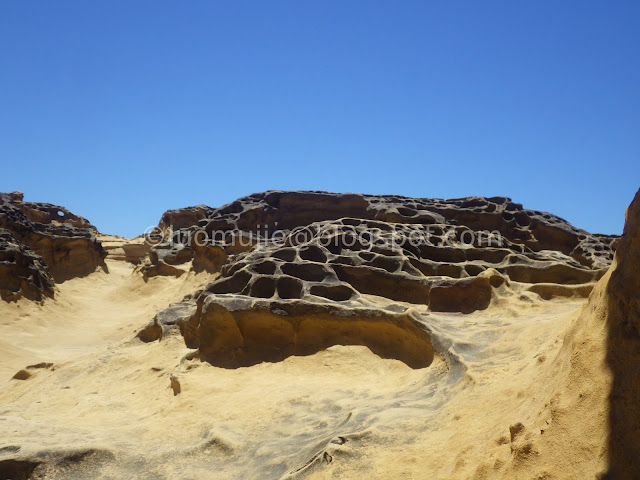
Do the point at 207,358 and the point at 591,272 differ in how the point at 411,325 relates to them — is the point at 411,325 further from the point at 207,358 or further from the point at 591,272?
the point at 591,272

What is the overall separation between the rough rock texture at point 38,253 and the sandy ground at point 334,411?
491cm

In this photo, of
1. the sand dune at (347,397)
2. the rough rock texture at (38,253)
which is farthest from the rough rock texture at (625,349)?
the rough rock texture at (38,253)

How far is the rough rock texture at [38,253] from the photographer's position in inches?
437

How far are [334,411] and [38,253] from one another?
13892 millimetres

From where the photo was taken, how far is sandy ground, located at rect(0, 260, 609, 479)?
91.4 inches

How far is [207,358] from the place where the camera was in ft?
18.2

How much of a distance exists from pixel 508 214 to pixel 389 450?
40.9 ft

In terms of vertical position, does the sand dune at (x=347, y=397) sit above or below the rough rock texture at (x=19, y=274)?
below

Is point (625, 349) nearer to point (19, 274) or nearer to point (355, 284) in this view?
point (355, 284)

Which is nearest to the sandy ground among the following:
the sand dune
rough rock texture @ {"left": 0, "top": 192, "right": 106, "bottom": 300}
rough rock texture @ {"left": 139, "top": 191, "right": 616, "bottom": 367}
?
the sand dune

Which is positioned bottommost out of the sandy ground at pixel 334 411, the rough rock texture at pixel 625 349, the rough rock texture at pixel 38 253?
the sandy ground at pixel 334 411

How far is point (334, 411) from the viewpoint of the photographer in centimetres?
380

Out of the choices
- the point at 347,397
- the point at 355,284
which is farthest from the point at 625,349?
the point at 355,284

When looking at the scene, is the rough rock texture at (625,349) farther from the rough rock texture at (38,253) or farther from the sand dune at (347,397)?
the rough rock texture at (38,253)
